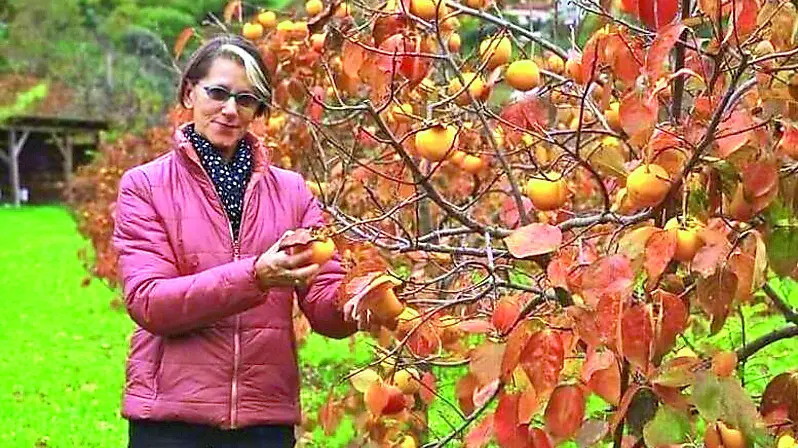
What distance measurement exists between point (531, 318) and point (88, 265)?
1011 cm

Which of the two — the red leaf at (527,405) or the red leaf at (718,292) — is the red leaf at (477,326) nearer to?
the red leaf at (527,405)

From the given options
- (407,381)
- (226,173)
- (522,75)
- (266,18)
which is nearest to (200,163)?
(226,173)

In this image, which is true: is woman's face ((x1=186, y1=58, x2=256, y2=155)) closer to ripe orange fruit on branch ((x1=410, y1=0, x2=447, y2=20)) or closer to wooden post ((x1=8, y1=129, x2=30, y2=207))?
ripe orange fruit on branch ((x1=410, y1=0, x2=447, y2=20))

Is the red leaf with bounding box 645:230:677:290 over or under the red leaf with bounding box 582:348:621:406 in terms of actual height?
over

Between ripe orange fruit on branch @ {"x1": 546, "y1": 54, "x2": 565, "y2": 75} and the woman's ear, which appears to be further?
ripe orange fruit on branch @ {"x1": 546, "y1": 54, "x2": 565, "y2": 75}

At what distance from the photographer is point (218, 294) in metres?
2.25

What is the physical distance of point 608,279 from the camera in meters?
1.57

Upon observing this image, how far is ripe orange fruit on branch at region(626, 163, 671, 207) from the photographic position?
1626mm

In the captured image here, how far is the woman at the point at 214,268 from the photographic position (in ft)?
7.84

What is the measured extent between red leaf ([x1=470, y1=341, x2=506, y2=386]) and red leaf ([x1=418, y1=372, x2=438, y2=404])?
630mm

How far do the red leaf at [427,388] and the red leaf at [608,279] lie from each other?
2.61 feet

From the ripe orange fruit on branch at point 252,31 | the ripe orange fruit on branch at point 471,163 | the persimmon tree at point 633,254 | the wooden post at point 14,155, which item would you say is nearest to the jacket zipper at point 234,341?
the persimmon tree at point 633,254

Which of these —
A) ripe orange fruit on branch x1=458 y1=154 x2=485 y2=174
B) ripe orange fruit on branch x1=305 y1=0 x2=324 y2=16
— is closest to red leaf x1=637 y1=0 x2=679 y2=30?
ripe orange fruit on branch x1=458 y1=154 x2=485 y2=174

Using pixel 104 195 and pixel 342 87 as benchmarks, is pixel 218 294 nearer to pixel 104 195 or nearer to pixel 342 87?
pixel 342 87
